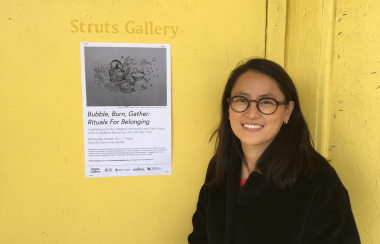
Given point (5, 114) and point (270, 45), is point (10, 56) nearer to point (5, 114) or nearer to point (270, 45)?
point (5, 114)

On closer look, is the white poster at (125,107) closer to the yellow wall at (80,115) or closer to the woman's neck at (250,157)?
the yellow wall at (80,115)

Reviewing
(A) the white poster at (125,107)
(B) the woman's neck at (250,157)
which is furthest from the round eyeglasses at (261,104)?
(A) the white poster at (125,107)

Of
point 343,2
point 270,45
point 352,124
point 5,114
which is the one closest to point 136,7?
point 270,45

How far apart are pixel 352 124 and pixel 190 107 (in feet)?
2.49

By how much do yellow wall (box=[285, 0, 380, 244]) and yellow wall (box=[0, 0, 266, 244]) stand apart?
0.29 m

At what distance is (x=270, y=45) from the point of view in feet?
4.87

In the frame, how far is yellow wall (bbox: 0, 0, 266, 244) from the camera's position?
1343mm

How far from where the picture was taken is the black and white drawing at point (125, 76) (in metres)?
1.38

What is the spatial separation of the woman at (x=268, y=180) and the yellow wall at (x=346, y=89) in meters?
0.13

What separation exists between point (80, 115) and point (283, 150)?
1001 mm

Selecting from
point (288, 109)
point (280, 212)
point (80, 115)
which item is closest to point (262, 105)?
point (288, 109)

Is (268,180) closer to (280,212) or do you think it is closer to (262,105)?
(280,212)

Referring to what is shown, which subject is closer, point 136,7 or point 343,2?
point 343,2

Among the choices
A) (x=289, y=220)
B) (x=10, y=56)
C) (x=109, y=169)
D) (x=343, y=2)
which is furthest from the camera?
(x=109, y=169)
